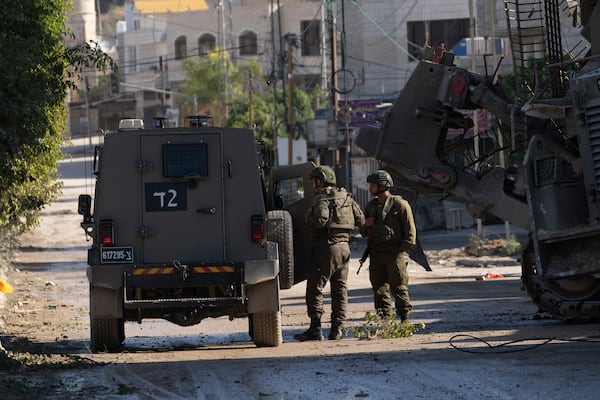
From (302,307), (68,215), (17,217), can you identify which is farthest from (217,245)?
(68,215)

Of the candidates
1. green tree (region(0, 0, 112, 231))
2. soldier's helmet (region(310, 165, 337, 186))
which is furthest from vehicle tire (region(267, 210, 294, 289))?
green tree (region(0, 0, 112, 231))

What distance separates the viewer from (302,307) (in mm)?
19125

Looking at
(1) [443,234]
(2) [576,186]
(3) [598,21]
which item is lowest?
(1) [443,234]

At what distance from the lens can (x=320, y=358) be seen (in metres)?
12.1

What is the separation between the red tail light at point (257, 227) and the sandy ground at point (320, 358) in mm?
1234

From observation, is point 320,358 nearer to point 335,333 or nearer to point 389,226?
point 335,333

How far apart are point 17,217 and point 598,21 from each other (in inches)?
454

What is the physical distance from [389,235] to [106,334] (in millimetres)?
3562

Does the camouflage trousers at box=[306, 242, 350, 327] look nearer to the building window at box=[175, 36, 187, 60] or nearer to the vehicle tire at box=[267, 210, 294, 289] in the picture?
the vehicle tire at box=[267, 210, 294, 289]

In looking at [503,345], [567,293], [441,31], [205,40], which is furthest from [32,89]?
[205,40]

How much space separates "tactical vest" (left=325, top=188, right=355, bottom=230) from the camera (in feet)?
46.4

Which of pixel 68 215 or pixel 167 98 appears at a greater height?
pixel 167 98

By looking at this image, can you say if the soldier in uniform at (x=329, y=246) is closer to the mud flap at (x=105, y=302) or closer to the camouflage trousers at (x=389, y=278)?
the camouflage trousers at (x=389, y=278)

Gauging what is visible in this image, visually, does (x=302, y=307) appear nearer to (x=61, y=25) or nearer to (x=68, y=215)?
(x=61, y=25)
